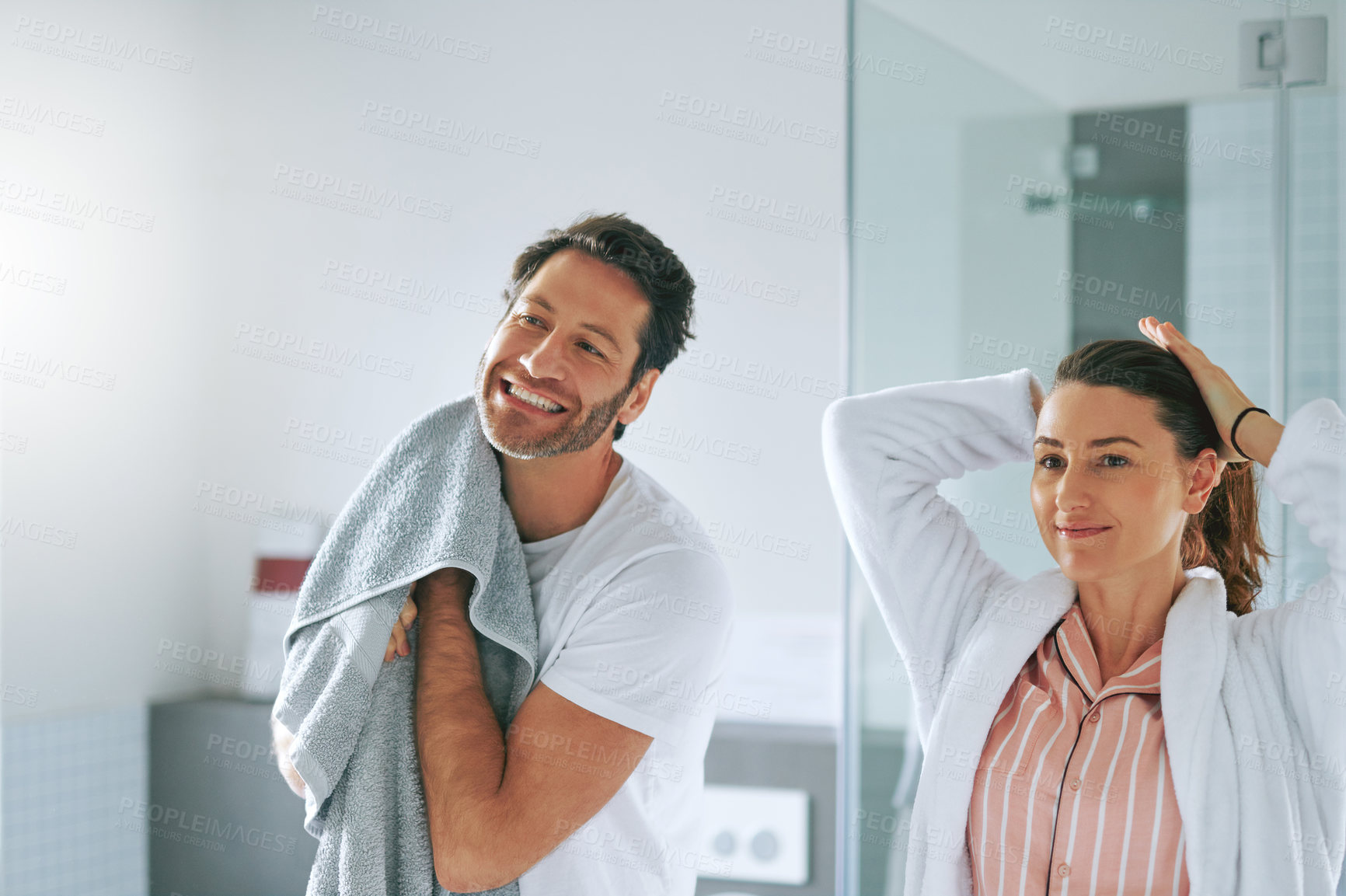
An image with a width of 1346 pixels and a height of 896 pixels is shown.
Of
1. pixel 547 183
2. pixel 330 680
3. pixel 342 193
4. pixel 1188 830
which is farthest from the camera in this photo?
pixel 342 193

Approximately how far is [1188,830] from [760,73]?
158cm

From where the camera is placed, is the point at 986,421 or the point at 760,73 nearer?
the point at 986,421

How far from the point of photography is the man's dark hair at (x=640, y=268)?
115cm

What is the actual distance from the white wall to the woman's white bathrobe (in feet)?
2.88

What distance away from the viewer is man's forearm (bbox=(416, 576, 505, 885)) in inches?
37.7

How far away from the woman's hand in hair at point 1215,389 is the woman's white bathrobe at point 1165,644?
4cm

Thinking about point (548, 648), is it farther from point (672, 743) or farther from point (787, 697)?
point (787, 697)

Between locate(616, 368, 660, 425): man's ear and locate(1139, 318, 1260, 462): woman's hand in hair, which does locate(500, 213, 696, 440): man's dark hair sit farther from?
locate(1139, 318, 1260, 462): woman's hand in hair

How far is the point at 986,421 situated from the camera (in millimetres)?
1085

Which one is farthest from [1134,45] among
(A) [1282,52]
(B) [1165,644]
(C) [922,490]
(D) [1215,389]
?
(B) [1165,644]

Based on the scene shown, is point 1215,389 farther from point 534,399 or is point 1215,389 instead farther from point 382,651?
point 382,651

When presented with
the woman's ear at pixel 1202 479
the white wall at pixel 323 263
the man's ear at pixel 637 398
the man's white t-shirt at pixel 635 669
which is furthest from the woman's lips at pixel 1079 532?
the white wall at pixel 323 263

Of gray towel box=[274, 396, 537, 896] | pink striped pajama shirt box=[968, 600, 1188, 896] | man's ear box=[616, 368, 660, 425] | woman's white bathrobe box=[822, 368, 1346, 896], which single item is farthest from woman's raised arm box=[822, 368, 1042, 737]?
gray towel box=[274, 396, 537, 896]

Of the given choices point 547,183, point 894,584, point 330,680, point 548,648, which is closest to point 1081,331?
point 894,584
